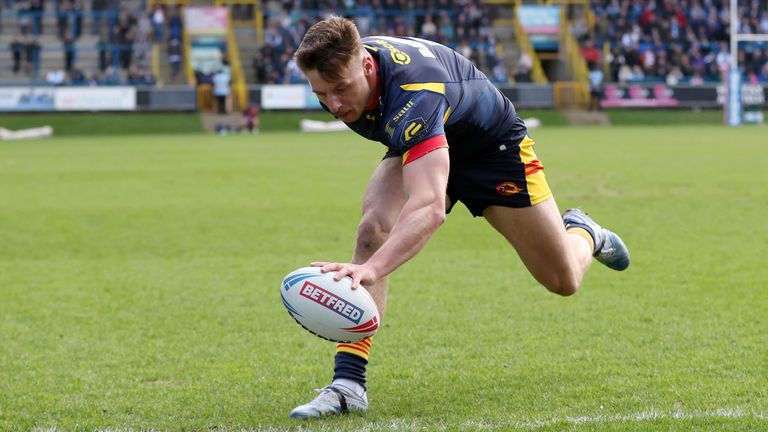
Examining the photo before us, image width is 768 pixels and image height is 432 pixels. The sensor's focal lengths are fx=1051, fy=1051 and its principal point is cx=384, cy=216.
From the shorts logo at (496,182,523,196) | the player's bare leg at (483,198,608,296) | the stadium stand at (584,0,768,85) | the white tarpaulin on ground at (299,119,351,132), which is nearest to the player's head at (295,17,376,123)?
the shorts logo at (496,182,523,196)

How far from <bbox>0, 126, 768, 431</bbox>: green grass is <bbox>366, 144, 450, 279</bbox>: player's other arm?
772mm

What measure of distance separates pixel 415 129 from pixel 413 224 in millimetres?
400

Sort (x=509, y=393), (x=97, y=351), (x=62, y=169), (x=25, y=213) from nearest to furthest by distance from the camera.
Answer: (x=509, y=393) → (x=97, y=351) → (x=25, y=213) → (x=62, y=169)

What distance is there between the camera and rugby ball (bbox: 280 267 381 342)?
13.3 feet

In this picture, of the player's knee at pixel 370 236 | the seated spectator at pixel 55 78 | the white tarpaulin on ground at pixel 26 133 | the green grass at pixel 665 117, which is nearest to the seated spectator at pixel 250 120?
the white tarpaulin on ground at pixel 26 133

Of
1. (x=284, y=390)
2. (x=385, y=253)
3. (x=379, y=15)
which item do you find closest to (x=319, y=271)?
(x=385, y=253)

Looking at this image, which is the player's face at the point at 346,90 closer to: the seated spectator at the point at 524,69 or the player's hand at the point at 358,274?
the player's hand at the point at 358,274

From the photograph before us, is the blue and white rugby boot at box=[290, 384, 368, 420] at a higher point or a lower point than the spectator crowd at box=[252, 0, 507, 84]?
lower

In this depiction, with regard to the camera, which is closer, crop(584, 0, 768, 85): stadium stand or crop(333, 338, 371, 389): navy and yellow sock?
crop(333, 338, 371, 389): navy and yellow sock

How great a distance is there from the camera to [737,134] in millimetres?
29672

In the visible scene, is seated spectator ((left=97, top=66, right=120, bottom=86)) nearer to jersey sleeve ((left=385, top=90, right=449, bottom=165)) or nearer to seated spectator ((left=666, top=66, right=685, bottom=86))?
seated spectator ((left=666, top=66, right=685, bottom=86))

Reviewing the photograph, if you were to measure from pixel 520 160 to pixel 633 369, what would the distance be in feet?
3.98

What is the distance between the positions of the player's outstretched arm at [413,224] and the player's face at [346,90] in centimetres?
39

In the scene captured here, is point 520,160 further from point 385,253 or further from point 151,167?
point 151,167
